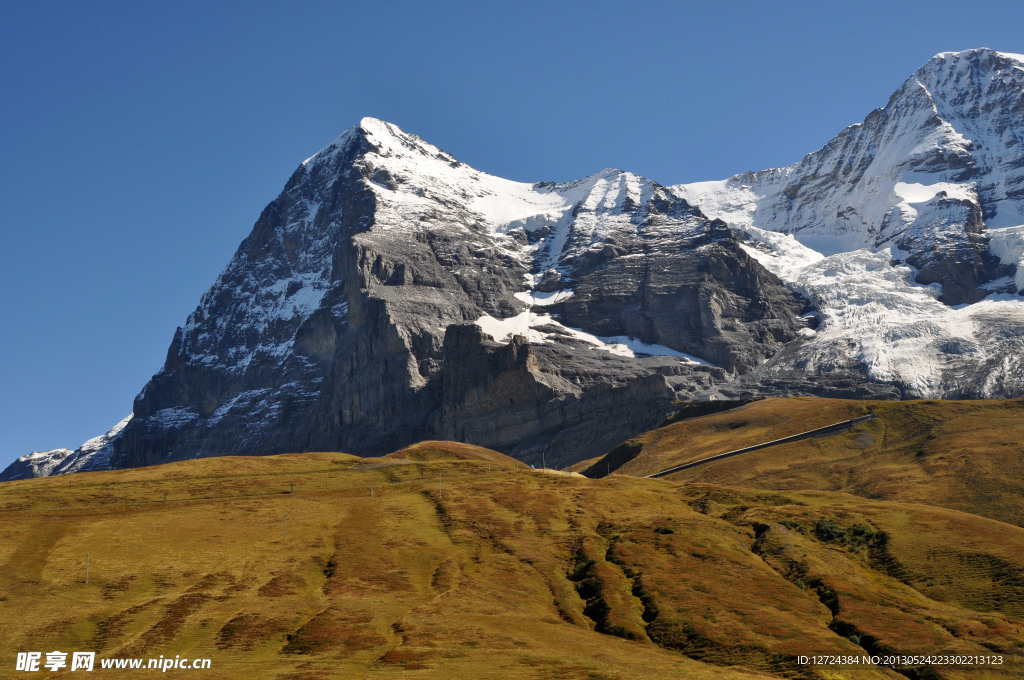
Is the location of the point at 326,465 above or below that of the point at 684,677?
above

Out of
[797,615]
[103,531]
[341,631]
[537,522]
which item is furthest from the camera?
[537,522]

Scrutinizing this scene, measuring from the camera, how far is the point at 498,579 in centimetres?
10044

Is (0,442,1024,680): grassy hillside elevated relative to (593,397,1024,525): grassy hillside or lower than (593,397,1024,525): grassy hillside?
lower

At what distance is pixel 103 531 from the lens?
114m

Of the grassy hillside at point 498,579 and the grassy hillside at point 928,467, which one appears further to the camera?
the grassy hillside at point 928,467

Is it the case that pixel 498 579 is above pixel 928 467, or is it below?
below

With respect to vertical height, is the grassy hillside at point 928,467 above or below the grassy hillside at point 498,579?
above

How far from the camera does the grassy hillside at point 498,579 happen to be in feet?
260

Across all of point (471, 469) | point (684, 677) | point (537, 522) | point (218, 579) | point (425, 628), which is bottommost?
point (684, 677)

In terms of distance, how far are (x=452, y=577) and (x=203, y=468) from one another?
255 feet

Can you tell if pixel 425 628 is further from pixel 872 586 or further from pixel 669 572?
pixel 872 586

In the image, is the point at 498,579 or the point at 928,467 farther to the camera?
the point at 928,467

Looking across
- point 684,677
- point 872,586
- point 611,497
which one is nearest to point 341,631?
point 684,677

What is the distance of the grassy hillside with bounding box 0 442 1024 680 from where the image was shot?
79250 millimetres
